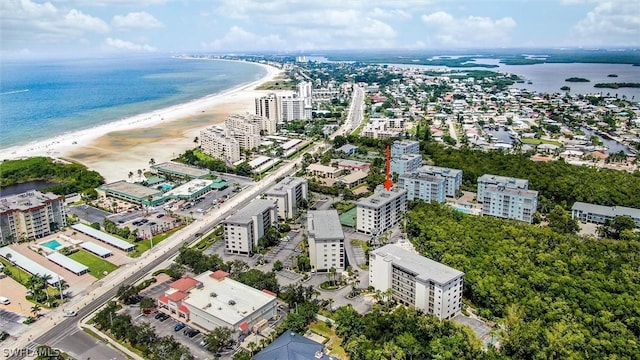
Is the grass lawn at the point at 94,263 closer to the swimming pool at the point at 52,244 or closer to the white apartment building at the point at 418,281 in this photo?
the swimming pool at the point at 52,244

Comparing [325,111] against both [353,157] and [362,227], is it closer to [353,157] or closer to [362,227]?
[353,157]

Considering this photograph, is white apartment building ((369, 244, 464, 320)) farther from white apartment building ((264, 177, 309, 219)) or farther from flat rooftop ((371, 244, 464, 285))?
white apartment building ((264, 177, 309, 219))

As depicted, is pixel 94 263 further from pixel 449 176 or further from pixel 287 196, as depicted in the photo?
pixel 449 176

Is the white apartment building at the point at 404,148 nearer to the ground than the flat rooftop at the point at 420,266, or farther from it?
farther from it

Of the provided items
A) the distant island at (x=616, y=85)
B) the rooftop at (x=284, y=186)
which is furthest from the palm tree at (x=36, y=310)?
the distant island at (x=616, y=85)

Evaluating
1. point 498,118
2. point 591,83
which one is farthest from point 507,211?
point 591,83

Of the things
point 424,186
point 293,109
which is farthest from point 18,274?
point 293,109

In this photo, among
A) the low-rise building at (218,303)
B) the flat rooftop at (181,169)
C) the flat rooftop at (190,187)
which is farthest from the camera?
the flat rooftop at (181,169)
